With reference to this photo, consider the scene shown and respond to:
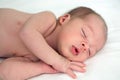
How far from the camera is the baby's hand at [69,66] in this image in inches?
46.4

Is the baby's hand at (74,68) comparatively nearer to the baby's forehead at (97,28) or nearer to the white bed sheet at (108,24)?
the white bed sheet at (108,24)

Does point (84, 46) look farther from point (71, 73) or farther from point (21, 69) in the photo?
point (21, 69)

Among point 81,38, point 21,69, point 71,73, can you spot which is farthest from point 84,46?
point 21,69

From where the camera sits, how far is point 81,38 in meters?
1.24

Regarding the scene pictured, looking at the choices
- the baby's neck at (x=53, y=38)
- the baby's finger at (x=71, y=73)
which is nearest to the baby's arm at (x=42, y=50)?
the baby's finger at (x=71, y=73)

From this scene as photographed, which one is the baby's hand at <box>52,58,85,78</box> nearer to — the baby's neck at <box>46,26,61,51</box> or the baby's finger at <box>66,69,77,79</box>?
the baby's finger at <box>66,69,77,79</box>

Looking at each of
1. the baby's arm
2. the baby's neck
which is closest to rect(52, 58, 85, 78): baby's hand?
the baby's arm

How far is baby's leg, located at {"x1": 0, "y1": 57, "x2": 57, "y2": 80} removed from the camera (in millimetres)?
1185

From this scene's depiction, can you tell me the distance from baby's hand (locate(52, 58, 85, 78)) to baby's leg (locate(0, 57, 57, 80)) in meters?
0.04

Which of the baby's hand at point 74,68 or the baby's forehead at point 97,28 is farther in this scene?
the baby's forehead at point 97,28

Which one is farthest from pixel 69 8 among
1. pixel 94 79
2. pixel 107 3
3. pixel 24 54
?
pixel 94 79

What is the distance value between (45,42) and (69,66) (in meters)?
0.16

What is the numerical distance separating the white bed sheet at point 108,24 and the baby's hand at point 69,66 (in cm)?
2

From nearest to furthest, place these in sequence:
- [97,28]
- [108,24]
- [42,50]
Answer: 1. [42,50]
2. [97,28]
3. [108,24]
